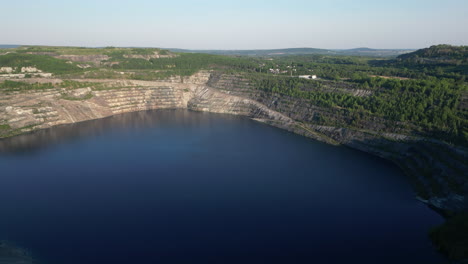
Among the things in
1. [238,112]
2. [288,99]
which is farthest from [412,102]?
[238,112]

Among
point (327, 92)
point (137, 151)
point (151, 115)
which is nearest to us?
point (137, 151)

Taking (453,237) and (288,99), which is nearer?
(453,237)

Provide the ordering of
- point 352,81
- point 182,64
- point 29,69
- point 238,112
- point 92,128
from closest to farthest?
1. point 92,128
2. point 352,81
3. point 238,112
4. point 29,69
5. point 182,64

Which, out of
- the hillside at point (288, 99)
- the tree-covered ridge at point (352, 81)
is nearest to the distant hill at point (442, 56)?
the tree-covered ridge at point (352, 81)

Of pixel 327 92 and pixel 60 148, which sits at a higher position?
pixel 327 92

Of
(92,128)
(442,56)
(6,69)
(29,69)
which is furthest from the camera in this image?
(442,56)

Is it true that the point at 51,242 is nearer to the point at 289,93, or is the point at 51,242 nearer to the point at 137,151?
the point at 137,151

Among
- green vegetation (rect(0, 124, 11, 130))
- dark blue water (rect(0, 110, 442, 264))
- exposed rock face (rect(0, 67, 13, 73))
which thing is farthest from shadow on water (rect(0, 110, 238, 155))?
exposed rock face (rect(0, 67, 13, 73))

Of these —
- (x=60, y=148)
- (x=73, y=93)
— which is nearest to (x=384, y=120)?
(x=60, y=148)

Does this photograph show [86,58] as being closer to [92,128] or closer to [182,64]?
[182,64]
